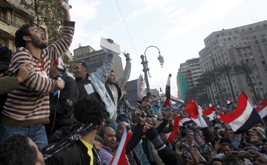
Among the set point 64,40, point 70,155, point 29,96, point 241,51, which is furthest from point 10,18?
point 241,51

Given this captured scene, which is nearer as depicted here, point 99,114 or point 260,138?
point 99,114

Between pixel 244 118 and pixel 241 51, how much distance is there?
8739 centimetres

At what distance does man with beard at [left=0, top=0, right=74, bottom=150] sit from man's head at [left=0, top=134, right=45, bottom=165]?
71 cm

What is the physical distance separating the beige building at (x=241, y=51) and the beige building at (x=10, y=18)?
6254 cm

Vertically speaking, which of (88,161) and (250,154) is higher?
(88,161)

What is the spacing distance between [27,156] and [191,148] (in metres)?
3.97

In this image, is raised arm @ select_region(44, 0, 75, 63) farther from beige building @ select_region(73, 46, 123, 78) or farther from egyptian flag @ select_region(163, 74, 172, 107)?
beige building @ select_region(73, 46, 123, 78)

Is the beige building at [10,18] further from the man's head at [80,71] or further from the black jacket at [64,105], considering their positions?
the black jacket at [64,105]

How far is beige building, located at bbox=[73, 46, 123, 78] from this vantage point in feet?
112

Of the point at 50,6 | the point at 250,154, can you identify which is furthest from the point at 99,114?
the point at 50,6

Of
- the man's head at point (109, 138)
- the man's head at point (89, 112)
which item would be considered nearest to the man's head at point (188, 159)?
the man's head at point (109, 138)

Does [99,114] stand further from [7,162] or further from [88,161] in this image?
[7,162]

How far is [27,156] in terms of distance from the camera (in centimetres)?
114

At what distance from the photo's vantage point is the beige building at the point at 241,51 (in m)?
76.9
